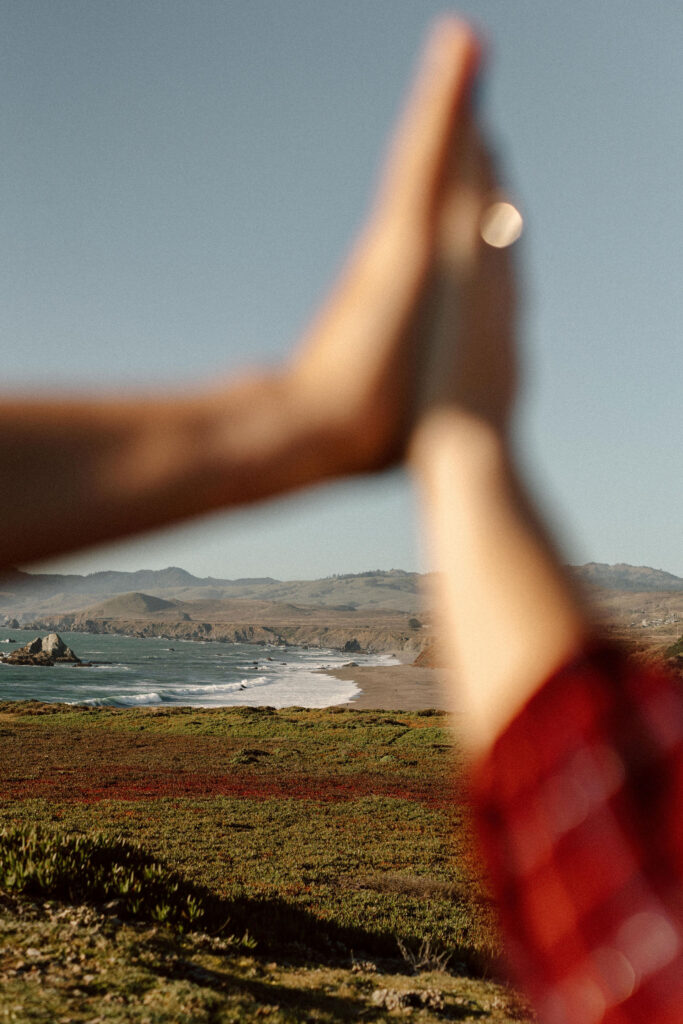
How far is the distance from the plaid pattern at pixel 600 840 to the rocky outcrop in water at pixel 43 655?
94256mm

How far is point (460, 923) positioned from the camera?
31.7 ft

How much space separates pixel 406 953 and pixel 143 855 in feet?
11.7

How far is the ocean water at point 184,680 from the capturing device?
58250mm

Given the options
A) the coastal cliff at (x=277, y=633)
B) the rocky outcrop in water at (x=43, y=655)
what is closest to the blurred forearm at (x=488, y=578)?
the rocky outcrop in water at (x=43, y=655)

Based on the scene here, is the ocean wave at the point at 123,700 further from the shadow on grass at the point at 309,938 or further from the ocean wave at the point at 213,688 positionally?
the shadow on grass at the point at 309,938

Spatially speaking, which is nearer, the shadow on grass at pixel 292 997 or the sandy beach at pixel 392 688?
the shadow on grass at pixel 292 997

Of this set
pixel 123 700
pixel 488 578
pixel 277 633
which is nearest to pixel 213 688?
pixel 123 700

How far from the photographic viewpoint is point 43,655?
8950cm

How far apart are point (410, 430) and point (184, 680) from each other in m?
79.2

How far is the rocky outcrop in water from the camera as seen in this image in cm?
8712

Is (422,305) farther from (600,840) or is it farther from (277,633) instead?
(277,633)

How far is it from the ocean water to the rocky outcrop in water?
12.9ft

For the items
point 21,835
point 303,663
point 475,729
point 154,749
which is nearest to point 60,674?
point 303,663

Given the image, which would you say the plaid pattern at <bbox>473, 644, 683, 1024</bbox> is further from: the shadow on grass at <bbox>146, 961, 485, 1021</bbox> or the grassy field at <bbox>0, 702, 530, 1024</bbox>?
the shadow on grass at <bbox>146, 961, 485, 1021</bbox>
